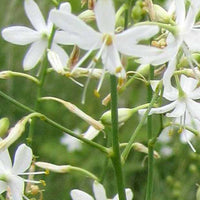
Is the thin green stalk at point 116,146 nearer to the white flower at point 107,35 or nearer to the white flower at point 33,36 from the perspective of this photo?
the white flower at point 107,35

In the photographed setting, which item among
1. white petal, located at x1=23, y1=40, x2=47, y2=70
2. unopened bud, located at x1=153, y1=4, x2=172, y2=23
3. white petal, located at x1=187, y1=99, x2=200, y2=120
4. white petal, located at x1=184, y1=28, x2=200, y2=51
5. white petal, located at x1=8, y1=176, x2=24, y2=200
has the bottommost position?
white petal, located at x1=8, y1=176, x2=24, y2=200

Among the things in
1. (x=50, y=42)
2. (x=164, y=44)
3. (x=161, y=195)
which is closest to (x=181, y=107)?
(x=164, y=44)

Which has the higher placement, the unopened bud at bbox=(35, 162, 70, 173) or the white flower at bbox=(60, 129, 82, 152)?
the unopened bud at bbox=(35, 162, 70, 173)

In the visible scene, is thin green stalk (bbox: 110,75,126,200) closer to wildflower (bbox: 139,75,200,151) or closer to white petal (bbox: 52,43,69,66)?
wildflower (bbox: 139,75,200,151)

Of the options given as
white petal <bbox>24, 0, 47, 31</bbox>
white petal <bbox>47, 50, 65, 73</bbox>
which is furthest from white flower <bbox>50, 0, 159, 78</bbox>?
white petal <bbox>24, 0, 47, 31</bbox>

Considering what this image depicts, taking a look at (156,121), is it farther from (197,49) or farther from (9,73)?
(197,49)

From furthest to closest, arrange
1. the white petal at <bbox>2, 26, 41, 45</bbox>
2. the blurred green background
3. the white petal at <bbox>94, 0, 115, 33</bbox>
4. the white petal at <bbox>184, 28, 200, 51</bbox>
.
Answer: the blurred green background < the white petal at <bbox>2, 26, 41, 45</bbox> < the white petal at <bbox>184, 28, 200, 51</bbox> < the white petal at <bbox>94, 0, 115, 33</bbox>

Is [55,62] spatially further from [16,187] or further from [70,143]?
[70,143]
